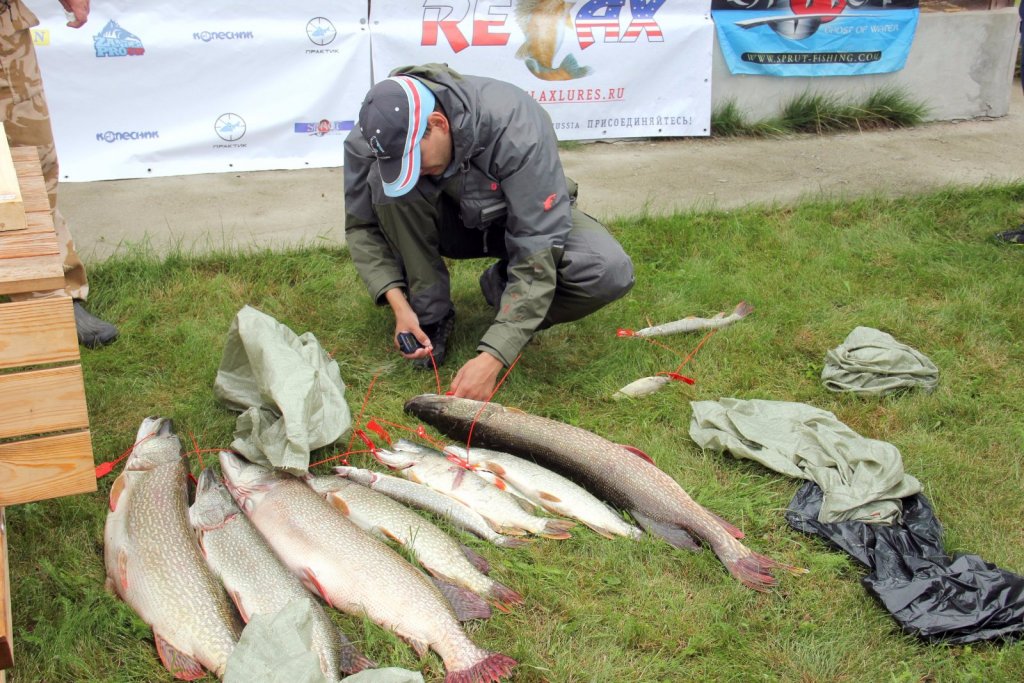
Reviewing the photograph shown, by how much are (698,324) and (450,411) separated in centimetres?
154

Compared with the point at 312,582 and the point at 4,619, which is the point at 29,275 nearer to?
the point at 4,619

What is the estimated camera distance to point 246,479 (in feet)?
11.2

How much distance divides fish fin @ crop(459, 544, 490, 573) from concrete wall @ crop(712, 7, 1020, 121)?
5566 millimetres

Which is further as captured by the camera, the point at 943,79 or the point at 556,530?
the point at 943,79

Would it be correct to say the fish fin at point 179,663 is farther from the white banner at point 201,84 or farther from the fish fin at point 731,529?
the white banner at point 201,84

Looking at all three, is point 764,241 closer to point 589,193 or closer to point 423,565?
point 589,193

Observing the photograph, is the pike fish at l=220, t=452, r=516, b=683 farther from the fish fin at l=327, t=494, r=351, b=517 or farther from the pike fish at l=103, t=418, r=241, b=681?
the pike fish at l=103, t=418, r=241, b=681

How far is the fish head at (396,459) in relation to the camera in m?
3.62

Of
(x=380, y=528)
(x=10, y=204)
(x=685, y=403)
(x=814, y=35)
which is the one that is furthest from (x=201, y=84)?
(x=814, y=35)

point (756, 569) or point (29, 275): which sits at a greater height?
point (29, 275)

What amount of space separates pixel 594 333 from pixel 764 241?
1.62 metres

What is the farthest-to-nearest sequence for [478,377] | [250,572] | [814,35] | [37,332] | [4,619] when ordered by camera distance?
[814,35] < [478,377] < [250,572] < [37,332] < [4,619]

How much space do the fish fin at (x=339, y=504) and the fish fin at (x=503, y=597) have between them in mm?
641

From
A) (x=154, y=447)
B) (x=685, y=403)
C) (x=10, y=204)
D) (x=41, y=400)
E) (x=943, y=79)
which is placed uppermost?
(x=10, y=204)
